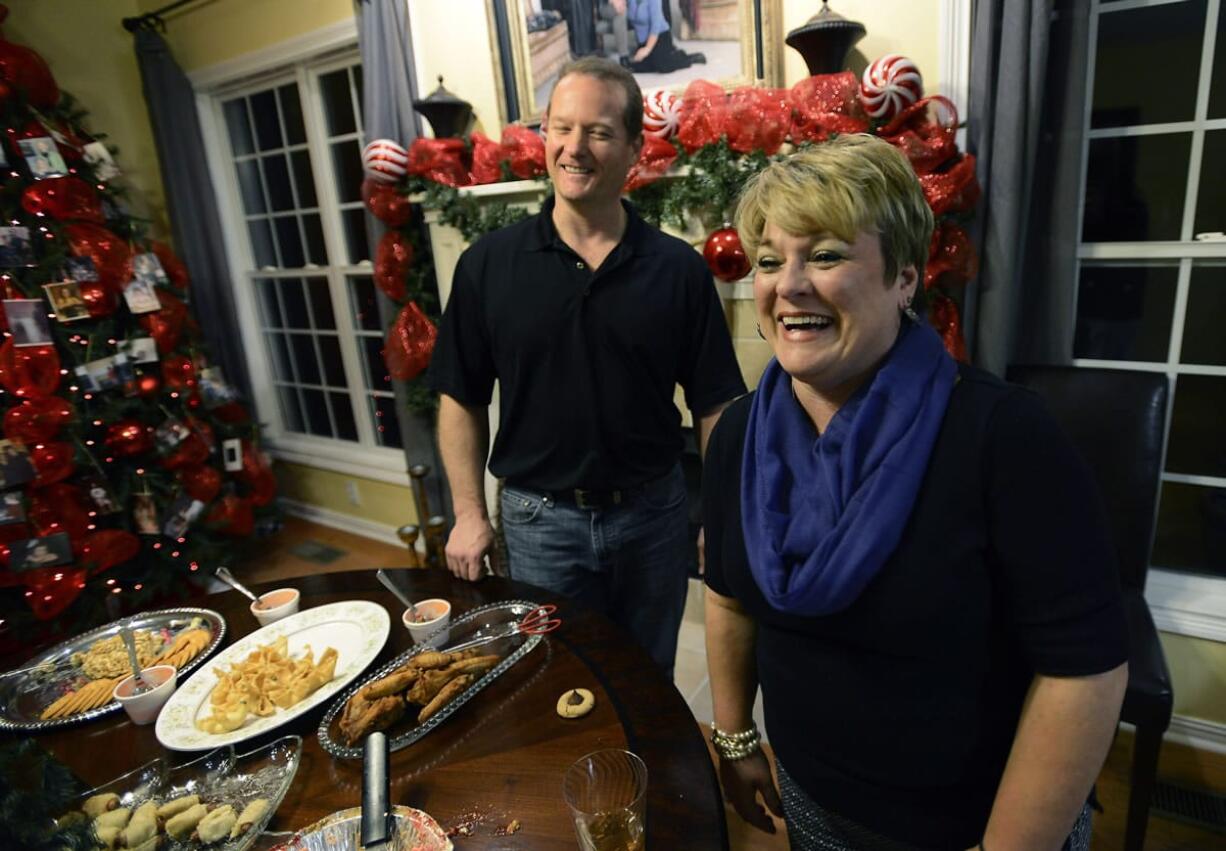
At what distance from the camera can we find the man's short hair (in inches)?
54.9

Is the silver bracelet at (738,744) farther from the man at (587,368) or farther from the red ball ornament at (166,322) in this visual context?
the red ball ornament at (166,322)

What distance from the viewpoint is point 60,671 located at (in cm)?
122

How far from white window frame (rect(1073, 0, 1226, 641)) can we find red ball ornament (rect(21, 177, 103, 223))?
3.56 m

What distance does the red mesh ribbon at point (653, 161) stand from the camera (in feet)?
7.22

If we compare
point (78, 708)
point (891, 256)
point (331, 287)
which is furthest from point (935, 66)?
point (331, 287)

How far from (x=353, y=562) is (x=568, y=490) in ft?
8.38

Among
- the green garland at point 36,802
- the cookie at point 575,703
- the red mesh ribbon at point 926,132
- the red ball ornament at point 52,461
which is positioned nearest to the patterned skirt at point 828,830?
the cookie at point 575,703

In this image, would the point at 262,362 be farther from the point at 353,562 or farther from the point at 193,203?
the point at 353,562

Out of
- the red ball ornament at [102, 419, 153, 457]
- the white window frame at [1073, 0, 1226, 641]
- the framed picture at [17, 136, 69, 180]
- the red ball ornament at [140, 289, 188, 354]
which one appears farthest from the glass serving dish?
the framed picture at [17, 136, 69, 180]

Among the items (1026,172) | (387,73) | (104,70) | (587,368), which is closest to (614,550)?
(587,368)

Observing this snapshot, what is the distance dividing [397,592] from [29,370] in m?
2.37

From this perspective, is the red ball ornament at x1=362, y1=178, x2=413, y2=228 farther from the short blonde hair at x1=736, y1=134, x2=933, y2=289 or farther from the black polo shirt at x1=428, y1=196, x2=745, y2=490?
the short blonde hair at x1=736, y1=134, x2=933, y2=289

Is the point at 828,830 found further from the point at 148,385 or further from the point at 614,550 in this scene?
the point at 148,385

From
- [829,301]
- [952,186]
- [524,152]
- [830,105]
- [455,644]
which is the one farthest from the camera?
[524,152]
